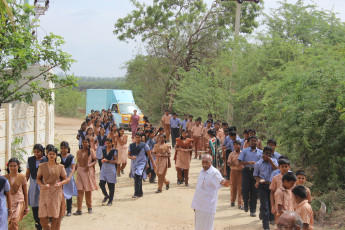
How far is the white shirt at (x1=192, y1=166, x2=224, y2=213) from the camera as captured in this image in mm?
7141

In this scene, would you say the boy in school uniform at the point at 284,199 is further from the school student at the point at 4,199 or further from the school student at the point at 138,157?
the school student at the point at 138,157

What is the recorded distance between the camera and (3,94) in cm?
1338

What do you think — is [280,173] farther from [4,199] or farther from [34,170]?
[4,199]

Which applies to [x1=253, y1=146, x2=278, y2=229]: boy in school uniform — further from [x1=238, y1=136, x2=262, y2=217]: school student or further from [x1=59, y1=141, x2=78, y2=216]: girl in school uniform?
[x1=59, y1=141, x2=78, y2=216]: girl in school uniform

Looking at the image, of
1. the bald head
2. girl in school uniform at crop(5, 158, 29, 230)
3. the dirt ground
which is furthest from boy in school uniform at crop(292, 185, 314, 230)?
girl in school uniform at crop(5, 158, 29, 230)

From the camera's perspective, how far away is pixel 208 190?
7168 millimetres

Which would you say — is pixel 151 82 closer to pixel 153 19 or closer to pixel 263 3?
pixel 153 19

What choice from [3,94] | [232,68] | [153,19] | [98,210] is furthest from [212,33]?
[98,210]

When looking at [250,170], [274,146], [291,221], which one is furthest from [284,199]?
[291,221]

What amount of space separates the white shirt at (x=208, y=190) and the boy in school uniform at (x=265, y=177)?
1.79 m

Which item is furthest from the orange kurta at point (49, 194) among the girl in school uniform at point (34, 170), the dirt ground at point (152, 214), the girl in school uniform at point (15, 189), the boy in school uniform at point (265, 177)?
the boy in school uniform at point (265, 177)

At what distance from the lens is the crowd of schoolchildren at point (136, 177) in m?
6.93

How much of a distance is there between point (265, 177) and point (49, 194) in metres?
4.00

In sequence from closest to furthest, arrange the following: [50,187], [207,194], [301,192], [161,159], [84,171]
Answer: [301,192] → [207,194] → [50,187] → [84,171] → [161,159]
